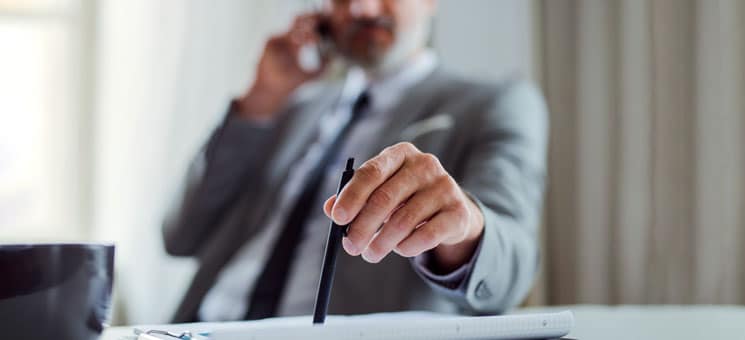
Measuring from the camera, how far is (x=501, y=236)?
2.93 feet

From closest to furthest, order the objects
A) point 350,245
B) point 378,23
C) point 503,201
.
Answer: point 350,245 < point 503,201 < point 378,23

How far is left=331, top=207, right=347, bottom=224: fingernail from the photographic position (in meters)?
0.55

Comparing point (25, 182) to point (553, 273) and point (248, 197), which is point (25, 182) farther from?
point (553, 273)

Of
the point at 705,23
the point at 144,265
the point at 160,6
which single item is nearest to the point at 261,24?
the point at 160,6

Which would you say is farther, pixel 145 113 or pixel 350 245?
pixel 145 113

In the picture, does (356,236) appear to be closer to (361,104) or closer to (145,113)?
(361,104)

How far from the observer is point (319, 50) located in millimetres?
2000

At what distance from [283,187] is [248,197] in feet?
0.45

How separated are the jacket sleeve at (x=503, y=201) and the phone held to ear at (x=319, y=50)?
1.80ft

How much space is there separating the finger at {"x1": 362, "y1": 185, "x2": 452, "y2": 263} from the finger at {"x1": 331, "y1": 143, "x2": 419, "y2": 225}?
0.03 m

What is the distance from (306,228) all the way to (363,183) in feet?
3.38

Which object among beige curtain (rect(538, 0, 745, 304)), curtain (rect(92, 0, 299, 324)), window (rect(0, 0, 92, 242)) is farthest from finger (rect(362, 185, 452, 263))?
window (rect(0, 0, 92, 242))

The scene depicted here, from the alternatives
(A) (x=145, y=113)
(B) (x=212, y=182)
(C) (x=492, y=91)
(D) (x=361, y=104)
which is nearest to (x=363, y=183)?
(C) (x=492, y=91)

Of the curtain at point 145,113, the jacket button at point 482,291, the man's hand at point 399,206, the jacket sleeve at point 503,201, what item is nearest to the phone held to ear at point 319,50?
the curtain at point 145,113
